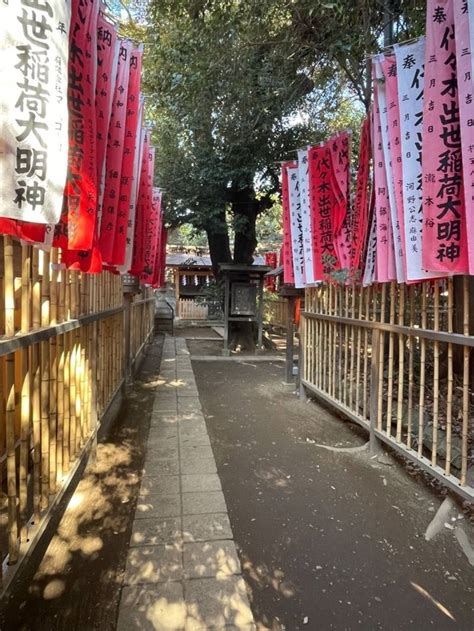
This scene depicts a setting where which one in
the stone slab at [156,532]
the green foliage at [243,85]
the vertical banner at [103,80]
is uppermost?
the green foliage at [243,85]

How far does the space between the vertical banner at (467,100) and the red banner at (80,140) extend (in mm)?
2521

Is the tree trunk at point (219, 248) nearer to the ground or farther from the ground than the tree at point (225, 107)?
nearer to the ground

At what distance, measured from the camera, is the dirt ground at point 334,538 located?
213 centimetres

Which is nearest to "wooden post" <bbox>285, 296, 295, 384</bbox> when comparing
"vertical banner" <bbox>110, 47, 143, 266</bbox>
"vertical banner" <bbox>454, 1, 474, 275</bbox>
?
"vertical banner" <bbox>110, 47, 143, 266</bbox>

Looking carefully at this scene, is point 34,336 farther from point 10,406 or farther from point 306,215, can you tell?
point 306,215

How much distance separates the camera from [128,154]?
11.6ft

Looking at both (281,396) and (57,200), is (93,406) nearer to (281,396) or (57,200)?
(57,200)

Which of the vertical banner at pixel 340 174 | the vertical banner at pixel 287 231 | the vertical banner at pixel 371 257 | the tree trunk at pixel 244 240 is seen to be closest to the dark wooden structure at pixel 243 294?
the tree trunk at pixel 244 240

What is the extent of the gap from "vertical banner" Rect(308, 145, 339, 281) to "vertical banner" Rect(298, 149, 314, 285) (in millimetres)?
103

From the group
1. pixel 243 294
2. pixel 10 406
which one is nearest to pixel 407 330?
pixel 10 406

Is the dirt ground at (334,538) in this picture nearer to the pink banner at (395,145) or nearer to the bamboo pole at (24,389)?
the bamboo pole at (24,389)

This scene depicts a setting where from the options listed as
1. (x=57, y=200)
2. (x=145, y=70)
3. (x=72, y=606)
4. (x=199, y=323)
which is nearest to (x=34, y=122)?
(x=57, y=200)

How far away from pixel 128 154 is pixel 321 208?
2993 millimetres

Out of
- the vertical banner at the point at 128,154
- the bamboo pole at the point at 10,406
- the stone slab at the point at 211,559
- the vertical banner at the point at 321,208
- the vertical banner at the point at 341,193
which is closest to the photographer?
the bamboo pole at the point at 10,406
